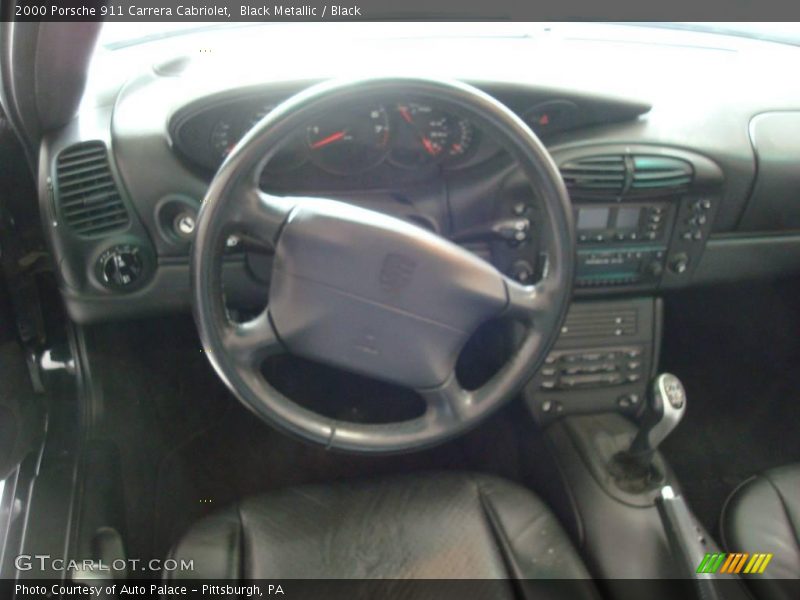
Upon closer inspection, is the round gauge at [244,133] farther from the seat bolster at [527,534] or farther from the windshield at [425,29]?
the seat bolster at [527,534]


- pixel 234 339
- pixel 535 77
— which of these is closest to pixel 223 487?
pixel 234 339

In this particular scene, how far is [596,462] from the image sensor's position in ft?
4.58

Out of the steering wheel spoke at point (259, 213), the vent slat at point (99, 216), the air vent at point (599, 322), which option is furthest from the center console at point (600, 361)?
the vent slat at point (99, 216)

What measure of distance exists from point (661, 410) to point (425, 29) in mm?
928

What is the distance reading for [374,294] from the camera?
1.04 meters

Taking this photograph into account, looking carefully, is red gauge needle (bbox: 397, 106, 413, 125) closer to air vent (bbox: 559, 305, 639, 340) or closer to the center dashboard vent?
the center dashboard vent

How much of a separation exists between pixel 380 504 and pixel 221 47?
2.91 ft

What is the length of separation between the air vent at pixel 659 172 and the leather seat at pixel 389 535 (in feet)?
1.92

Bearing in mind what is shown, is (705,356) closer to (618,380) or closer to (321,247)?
(618,380)

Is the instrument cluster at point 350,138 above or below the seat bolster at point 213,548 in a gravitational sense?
above

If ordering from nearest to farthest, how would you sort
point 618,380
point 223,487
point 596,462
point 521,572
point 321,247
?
point 321,247
point 521,572
point 596,462
point 618,380
point 223,487

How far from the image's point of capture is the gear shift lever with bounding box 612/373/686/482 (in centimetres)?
125

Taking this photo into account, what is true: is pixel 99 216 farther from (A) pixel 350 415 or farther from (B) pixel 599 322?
(B) pixel 599 322

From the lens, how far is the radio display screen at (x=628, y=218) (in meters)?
1.40
